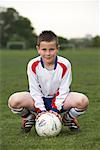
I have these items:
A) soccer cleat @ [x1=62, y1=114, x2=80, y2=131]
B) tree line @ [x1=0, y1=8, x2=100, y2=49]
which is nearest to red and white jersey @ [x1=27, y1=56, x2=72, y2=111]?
soccer cleat @ [x1=62, y1=114, x2=80, y2=131]

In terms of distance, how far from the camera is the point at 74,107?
5023 millimetres

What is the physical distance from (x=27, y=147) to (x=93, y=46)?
54.0 m

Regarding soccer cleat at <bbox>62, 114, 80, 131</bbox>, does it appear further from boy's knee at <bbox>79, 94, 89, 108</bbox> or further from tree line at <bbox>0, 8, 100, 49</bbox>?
tree line at <bbox>0, 8, 100, 49</bbox>

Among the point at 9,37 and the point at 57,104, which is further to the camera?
the point at 9,37

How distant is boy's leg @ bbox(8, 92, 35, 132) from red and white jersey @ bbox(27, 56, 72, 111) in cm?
9

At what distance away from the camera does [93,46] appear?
5775 cm

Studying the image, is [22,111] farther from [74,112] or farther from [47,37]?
[47,37]

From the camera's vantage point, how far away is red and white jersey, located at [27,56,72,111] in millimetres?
5066

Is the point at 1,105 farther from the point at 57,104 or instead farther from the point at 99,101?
the point at 57,104

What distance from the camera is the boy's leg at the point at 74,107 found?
495cm

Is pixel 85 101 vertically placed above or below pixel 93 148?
above

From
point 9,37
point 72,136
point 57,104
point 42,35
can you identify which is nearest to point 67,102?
point 57,104

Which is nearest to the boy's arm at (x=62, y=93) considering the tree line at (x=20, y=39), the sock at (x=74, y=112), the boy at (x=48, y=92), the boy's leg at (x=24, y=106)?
the boy at (x=48, y=92)

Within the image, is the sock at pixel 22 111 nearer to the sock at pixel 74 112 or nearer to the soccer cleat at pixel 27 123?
the soccer cleat at pixel 27 123
